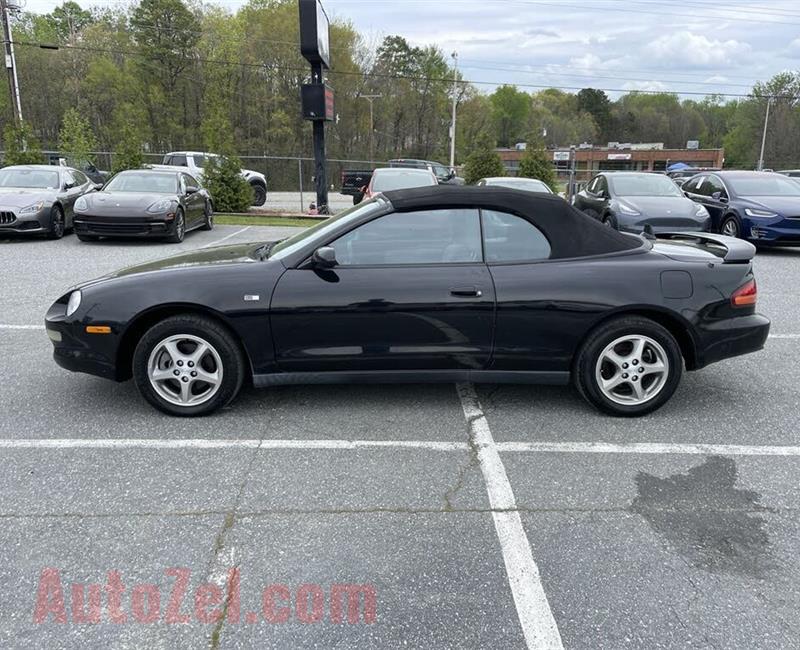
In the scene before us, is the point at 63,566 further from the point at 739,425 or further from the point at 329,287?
the point at 739,425

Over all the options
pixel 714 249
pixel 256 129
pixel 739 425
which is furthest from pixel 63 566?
pixel 256 129

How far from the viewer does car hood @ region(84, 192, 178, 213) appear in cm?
1130

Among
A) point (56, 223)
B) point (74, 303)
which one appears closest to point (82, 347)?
point (74, 303)

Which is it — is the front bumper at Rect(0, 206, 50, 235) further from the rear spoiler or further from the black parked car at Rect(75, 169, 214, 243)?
the rear spoiler

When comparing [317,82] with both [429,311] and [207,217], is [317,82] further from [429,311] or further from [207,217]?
[429,311]

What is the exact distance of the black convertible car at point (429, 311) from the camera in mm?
4027

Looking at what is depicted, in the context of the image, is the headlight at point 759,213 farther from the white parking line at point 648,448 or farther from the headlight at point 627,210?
the white parking line at point 648,448

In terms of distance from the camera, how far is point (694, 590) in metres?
2.58

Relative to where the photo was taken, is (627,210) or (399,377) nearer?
(399,377)

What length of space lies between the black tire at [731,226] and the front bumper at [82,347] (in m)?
11.4

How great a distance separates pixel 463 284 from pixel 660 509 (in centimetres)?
171

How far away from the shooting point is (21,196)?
1207 centimetres

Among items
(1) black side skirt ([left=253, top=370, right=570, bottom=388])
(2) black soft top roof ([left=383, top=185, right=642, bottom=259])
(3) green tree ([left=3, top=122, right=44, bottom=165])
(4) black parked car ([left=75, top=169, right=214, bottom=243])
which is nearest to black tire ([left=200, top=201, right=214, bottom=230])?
(4) black parked car ([left=75, top=169, right=214, bottom=243])

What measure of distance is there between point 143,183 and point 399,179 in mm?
5033
